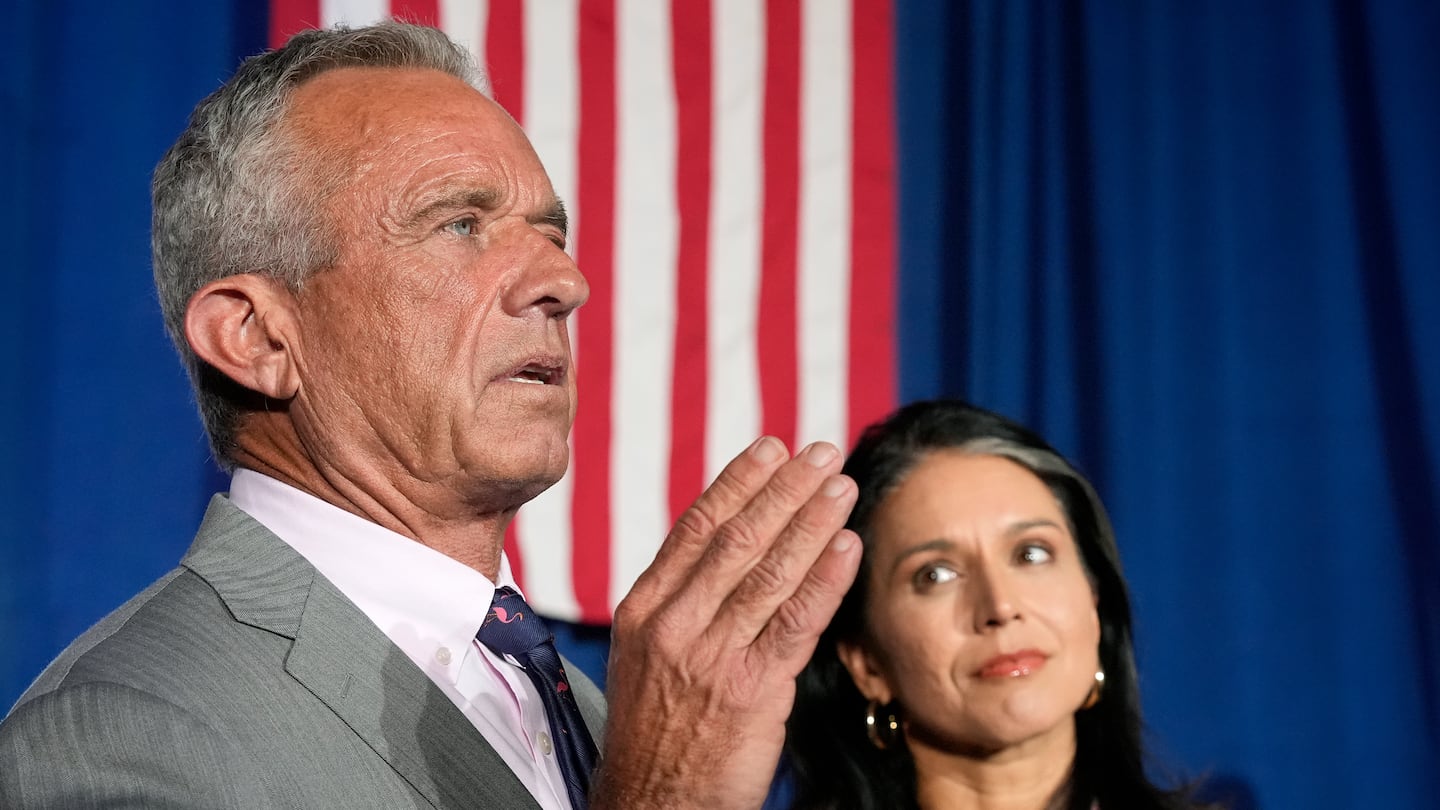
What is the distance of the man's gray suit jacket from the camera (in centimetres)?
98

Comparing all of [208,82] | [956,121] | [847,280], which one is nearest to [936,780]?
[847,280]

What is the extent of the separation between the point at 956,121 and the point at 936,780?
1256 millimetres

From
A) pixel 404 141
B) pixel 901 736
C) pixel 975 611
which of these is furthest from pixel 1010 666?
pixel 404 141

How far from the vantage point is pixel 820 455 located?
0.97m

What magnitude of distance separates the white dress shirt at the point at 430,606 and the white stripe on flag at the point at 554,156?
988 millimetres

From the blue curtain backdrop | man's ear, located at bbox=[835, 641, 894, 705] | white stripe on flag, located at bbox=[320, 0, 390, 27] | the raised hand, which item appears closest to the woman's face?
man's ear, located at bbox=[835, 641, 894, 705]

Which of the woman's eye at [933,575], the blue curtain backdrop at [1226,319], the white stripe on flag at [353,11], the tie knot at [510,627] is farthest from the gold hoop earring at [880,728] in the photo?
the white stripe on flag at [353,11]

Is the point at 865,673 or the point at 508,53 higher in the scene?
the point at 508,53

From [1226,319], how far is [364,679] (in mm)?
2011

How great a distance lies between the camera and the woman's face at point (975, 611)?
1.87 metres

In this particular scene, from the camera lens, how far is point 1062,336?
Answer: 261 centimetres

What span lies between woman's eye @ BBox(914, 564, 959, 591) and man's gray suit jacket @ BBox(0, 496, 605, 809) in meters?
0.93

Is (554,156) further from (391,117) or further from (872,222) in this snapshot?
(391,117)

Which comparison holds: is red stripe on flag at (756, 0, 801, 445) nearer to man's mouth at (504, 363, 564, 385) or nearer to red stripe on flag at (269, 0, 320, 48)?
red stripe on flag at (269, 0, 320, 48)
